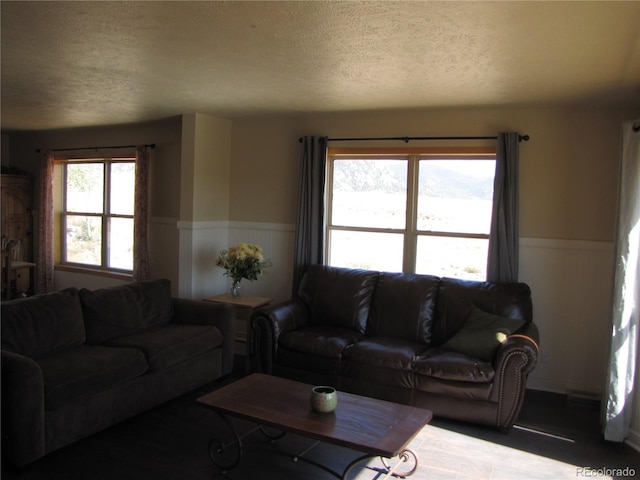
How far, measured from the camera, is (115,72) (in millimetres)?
3662

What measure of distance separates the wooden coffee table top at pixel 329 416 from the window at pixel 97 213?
412 cm

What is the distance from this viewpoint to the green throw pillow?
12.3ft

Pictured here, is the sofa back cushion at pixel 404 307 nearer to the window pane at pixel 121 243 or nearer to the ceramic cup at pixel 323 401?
the ceramic cup at pixel 323 401

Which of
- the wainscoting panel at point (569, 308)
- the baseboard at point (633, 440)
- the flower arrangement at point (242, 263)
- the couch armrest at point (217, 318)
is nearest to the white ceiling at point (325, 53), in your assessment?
the wainscoting panel at point (569, 308)

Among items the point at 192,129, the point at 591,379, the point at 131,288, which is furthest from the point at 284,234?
the point at 591,379

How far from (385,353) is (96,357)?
1.97 m

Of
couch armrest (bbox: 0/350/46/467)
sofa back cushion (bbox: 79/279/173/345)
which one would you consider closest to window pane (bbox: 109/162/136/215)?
sofa back cushion (bbox: 79/279/173/345)

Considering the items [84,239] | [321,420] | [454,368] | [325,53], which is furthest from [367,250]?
[84,239]

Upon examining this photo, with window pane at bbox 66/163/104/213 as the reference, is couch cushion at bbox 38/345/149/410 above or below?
below

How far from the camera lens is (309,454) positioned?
10.4ft

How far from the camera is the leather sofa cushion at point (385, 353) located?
3.83 metres

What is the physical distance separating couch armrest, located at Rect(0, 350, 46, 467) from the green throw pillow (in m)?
2.76

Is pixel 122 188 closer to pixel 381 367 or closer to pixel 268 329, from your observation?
pixel 268 329

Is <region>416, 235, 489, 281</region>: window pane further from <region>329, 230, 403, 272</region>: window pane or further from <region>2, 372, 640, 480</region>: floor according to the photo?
<region>2, 372, 640, 480</region>: floor
